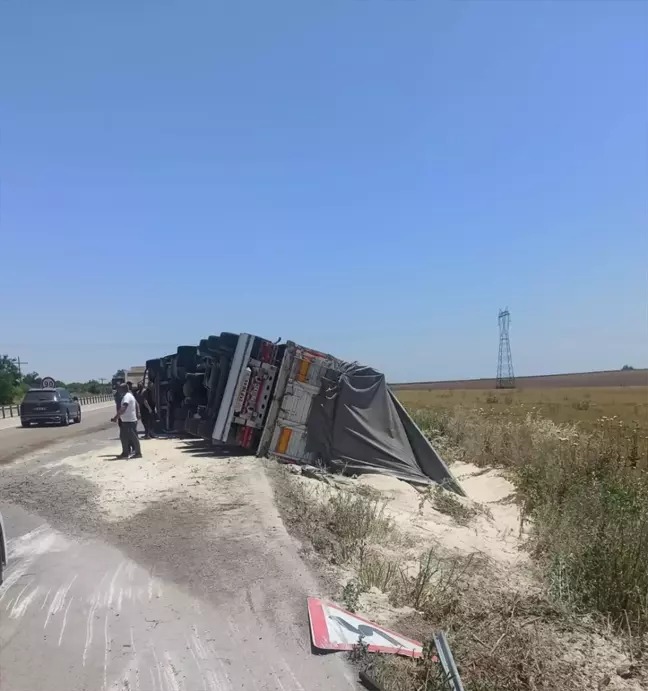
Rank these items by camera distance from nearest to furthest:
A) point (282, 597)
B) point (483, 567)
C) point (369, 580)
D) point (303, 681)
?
point (303, 681) < point (282, 597) < point (369, 580) < point (483, 567)

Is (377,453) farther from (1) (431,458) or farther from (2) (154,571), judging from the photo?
(2) (154,571)

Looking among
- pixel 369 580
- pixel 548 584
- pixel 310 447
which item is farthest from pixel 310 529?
pixel 310 447

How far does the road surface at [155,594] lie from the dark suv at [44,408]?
61.4ft

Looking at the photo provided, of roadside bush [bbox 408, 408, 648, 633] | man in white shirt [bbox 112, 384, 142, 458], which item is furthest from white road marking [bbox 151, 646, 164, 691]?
man in white shirt [bbox 112, 384, 142, 458]

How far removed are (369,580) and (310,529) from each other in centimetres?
181

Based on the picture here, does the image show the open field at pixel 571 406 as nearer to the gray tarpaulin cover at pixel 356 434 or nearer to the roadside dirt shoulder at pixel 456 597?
the gray tarpaulin cover at pixel 356 434

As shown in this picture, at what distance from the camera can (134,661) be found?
4.34 m

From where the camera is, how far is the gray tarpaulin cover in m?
13.5

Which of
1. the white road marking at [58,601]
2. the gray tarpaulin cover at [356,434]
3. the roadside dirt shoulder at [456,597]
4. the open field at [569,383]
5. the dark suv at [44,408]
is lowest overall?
the roadside dirt shoulder at [456,597]

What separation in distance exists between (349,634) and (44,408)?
84.6ft

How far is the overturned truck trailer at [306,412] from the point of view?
13.5 m

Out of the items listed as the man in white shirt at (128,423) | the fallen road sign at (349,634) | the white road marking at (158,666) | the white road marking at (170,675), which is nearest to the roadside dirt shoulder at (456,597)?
the fallen road sign at (349,634)

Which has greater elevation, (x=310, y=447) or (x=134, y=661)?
(x=310, y=447)

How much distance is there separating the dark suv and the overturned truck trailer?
16.3 meters
